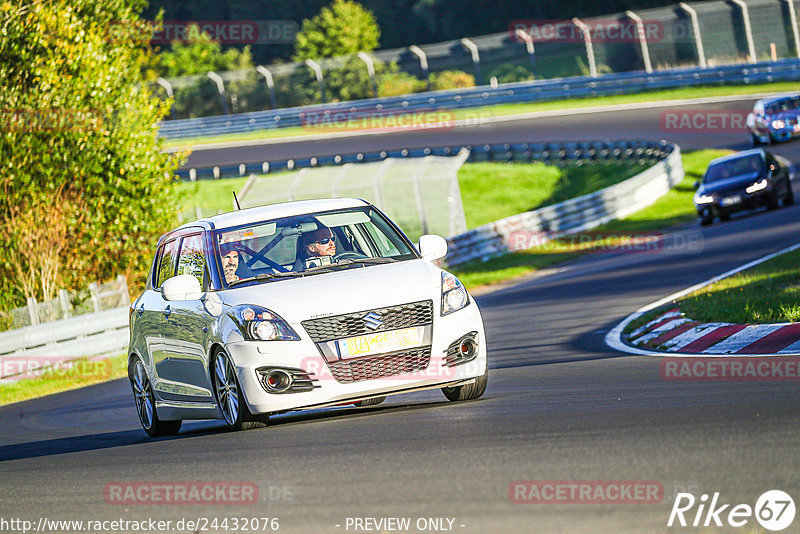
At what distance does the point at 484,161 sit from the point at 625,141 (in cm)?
611

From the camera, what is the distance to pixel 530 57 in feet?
184

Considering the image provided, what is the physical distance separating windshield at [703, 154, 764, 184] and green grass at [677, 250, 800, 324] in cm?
1132

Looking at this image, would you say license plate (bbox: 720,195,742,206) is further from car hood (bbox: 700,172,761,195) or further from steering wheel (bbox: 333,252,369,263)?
steering wheel (bbox: 333,252,369,263)

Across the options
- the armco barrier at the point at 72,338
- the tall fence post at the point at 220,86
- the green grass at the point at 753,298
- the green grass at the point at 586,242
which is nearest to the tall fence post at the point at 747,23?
the green grass at the point at 586,242

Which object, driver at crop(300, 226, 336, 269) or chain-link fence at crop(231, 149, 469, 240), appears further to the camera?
chain-link fence at crop(231, 149, 469, 240)

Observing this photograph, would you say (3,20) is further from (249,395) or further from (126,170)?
(249,395)

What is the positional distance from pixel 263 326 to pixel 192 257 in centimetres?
173

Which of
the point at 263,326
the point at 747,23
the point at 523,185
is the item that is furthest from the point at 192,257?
the point at 747,23

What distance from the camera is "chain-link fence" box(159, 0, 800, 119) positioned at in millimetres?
49375

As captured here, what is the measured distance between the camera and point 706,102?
152 ft

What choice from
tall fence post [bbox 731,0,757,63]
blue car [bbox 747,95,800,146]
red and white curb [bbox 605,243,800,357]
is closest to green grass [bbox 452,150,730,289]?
blue car [bbox 747,95,800,146]

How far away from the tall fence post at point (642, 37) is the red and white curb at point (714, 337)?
38582mm

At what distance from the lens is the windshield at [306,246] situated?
957cm

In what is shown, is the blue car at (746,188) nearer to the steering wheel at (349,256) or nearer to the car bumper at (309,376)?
the steering wheel at (349,256)
